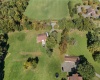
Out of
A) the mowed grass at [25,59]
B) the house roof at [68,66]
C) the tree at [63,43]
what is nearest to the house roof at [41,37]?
the mowed grass at [25,59]

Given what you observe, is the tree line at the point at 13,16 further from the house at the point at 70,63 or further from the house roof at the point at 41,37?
the house at the point at 70,63

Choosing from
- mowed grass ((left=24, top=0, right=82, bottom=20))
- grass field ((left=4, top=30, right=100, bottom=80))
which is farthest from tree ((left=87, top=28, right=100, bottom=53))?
mowed grass ((left=24, top=0, right=82, bottom=20))

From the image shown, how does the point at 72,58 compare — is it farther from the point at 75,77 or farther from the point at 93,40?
the point at 93,40

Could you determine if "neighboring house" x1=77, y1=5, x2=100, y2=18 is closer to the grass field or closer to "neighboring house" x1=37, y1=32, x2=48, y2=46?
the grass field

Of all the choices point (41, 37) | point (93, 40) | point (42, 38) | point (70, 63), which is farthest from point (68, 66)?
point (41, 37)

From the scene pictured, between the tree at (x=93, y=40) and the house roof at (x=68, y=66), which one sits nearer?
the house roof at (x=68, y=66)
